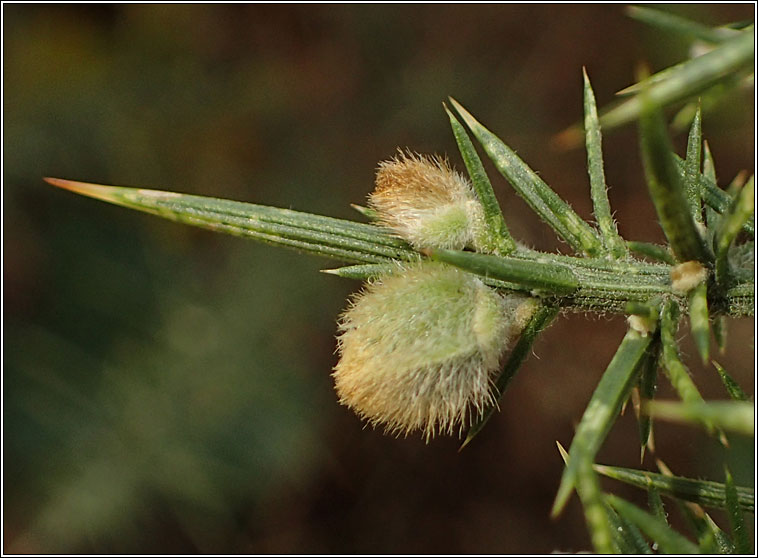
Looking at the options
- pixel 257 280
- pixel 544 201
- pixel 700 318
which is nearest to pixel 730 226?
pixel 700 318

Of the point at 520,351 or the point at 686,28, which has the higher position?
the point at 686,28

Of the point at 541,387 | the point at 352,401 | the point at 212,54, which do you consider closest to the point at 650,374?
the point at 352,401

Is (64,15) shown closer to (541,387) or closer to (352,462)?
(352,462)

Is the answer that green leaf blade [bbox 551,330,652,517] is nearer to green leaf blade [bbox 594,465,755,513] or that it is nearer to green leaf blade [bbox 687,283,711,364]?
green leaf blade [bbox 687,283,711,364]

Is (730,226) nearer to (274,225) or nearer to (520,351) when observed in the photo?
(520,351)

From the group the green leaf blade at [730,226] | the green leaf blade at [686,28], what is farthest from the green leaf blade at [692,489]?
the green leaf blade at [686,28]

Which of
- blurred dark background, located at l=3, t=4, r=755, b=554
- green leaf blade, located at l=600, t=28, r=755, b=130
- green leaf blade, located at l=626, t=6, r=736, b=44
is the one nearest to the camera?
green leaf blade, located at l=600, t=28, r=755, b=130

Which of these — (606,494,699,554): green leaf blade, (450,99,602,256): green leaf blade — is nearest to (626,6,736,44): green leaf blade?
(450,99,602,256): green leaf blade

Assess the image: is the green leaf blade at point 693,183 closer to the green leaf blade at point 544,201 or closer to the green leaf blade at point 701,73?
the green leaf blade at point 544,201

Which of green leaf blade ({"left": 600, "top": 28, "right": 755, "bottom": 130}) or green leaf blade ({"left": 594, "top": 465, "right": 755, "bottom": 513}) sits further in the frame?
green leaf blade ({"left": 594, "top": 465, "right": 755, "bottom": 513})
